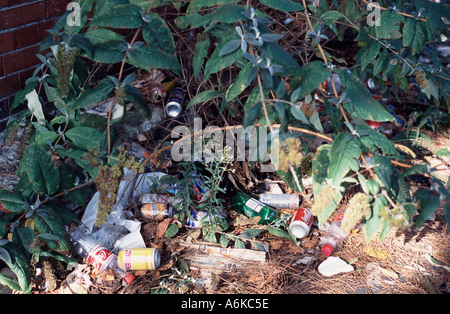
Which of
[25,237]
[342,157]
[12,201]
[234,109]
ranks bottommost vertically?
[25,237]

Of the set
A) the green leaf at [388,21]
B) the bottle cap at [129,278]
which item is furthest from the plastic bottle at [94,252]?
the green leaf at [388,21]

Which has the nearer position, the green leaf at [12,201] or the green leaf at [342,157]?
the green leaf at [342,157]

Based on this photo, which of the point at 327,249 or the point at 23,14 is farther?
the point at 23,14

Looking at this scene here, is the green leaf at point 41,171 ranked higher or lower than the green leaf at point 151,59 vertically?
lower

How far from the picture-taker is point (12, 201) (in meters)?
1.62

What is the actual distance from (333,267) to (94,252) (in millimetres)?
1060

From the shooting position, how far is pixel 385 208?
1.18m

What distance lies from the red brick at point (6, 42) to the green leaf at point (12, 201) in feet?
2.61

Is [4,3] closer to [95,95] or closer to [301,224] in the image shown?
[95,95]

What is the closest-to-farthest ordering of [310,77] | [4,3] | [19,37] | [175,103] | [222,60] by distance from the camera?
[222,60]
[310,77]
[4,3]
[19,37]
[175,103]

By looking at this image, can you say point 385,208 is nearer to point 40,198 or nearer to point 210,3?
point 210,3

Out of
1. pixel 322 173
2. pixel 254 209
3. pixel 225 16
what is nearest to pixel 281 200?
pixel 254 209

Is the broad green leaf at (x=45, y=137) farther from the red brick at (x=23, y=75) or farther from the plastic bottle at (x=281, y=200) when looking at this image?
the plastic bottle at (x=281, y=200)

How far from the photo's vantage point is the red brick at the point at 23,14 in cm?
196
